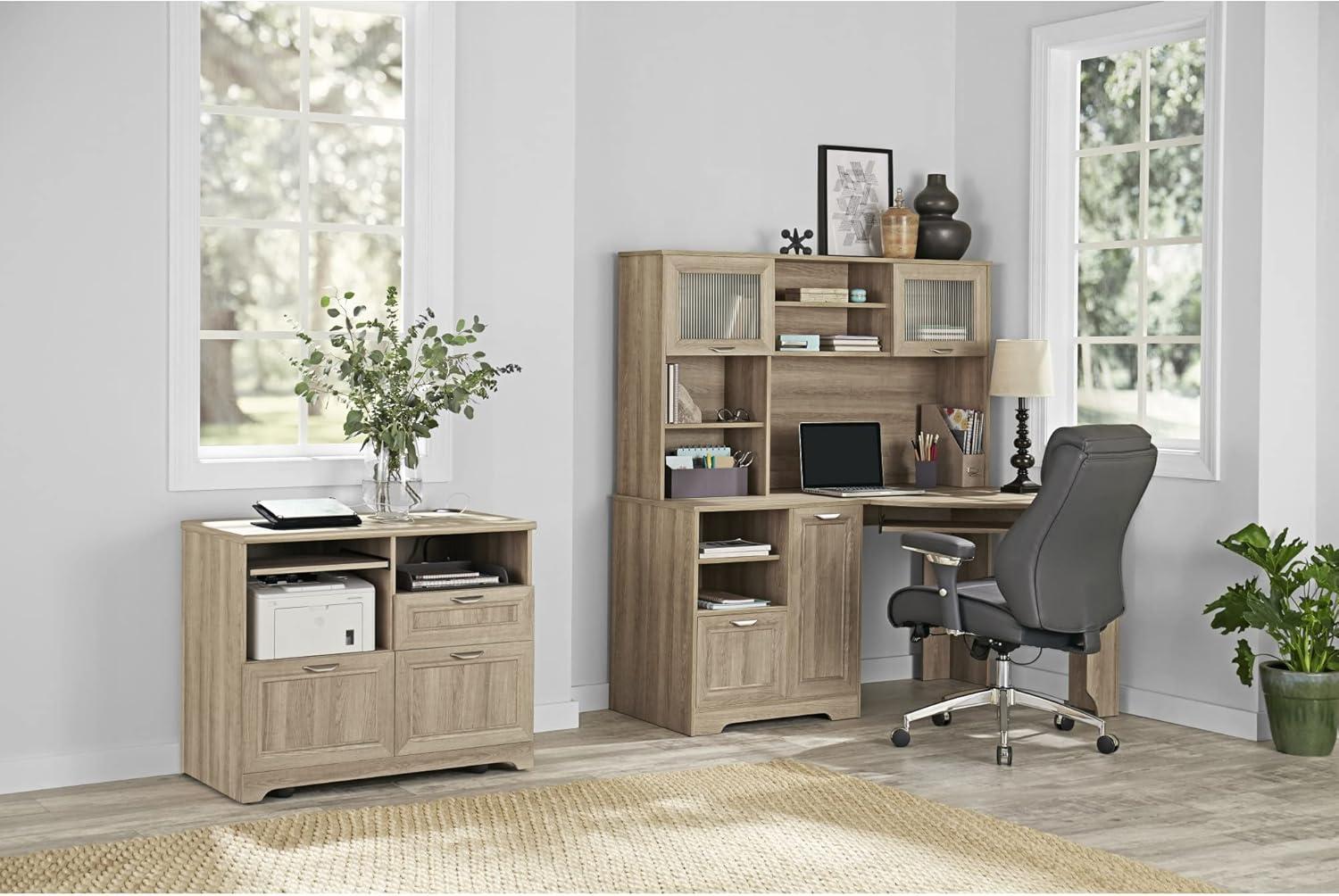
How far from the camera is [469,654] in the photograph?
477 cm

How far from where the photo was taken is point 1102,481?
15.8 feet

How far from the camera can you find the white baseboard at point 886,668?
6406 mm

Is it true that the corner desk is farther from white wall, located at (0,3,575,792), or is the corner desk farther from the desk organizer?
white wall, located at (0,3,575,792)

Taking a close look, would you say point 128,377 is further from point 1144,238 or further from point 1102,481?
point 1144,238

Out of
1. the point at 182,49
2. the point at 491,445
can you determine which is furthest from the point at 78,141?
the point at 491,445

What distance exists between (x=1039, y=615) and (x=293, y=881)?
2409 millimetres

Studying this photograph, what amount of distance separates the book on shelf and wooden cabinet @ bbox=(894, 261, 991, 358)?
105 cm

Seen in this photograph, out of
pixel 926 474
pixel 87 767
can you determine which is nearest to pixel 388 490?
pixel 87 767

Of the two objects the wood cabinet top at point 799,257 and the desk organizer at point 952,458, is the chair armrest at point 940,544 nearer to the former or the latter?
the desk organizer at point 952,458

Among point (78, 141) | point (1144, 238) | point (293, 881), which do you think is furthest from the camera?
point (1144, 238)

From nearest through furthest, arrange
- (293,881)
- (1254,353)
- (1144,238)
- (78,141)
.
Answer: (293,881), (78,141), (1254,353), (1144,238)

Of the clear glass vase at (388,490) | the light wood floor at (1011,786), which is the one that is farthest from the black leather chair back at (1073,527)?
the clear glass vase at (388,490)

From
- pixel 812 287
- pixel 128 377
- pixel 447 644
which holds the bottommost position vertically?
pixel 447 644

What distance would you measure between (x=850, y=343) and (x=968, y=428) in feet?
2.10
